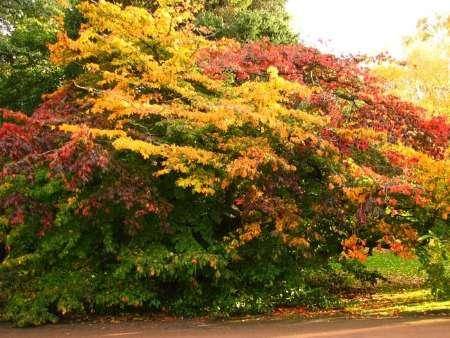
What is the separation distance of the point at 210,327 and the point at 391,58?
6443mm

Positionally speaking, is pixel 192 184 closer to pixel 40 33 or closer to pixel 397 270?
pixel 40 33

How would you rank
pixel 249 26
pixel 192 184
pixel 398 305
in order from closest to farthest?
1. pixel 192 184
2. pixel 398 305
3. pixel 249 26

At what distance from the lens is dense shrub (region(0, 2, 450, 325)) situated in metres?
8.69

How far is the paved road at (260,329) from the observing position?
7617 millimetres

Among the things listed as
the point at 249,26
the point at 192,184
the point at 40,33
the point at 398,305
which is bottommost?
the point at 398,305

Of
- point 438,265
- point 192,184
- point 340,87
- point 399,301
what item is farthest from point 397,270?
point 192,184

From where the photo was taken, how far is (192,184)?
8500mm

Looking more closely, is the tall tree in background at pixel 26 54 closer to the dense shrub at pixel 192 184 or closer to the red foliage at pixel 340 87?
the dense shrub at pixel 192 184

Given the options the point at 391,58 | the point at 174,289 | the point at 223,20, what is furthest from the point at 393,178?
the point at 223,20

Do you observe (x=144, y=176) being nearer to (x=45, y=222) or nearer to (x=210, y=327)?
(x=45, y=222)

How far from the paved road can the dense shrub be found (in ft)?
1.53

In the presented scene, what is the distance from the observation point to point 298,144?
927 cm

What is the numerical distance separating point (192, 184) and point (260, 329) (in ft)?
7.65

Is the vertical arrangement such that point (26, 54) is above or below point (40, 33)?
below
